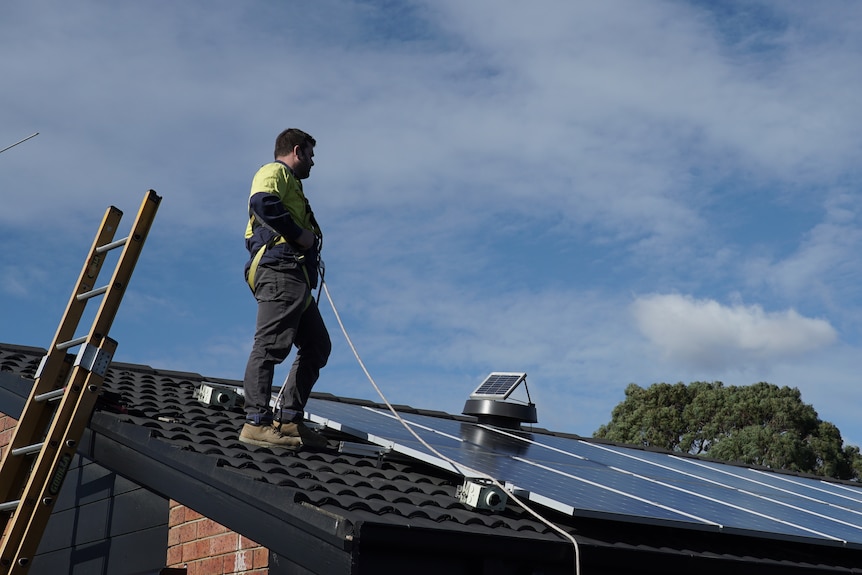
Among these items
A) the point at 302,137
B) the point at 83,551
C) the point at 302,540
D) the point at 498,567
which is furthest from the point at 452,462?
the point at 83,551

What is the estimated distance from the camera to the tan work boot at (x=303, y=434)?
23.5 feet

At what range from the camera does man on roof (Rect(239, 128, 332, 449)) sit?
696 centimetres

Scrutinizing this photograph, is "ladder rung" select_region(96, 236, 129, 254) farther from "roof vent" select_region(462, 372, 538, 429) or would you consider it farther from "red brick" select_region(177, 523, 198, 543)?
"roof vent" select_region(462, 372, 538, 429)

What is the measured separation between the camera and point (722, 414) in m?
44.1

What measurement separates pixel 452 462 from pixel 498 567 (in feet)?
3.89

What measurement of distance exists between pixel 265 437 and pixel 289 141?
2.20 m

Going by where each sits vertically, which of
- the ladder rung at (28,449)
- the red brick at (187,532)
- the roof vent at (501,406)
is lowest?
the red brick at (187,532)

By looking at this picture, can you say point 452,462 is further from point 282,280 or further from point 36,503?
point 36,503

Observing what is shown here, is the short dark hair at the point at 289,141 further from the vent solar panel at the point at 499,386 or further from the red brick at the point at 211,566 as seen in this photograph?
the vent solar panel at the point at 499,386

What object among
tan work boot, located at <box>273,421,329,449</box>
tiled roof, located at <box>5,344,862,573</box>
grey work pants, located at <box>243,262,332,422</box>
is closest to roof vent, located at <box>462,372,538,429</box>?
tiled roof, located at <box>5,344,862,573</box>

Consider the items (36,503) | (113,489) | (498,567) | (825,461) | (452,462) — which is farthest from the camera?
(825,461)

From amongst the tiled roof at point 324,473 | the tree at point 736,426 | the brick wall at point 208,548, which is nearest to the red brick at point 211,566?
the brick wall at point 208,548

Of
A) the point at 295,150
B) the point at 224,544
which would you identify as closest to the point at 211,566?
the point at 224,544

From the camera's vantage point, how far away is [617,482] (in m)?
8.35
